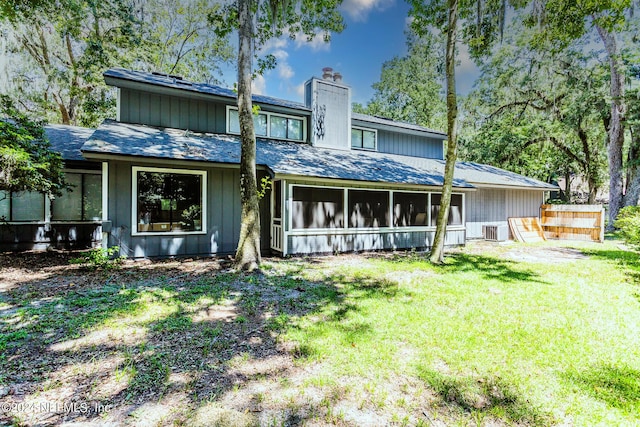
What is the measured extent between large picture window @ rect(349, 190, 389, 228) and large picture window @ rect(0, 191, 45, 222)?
928cm

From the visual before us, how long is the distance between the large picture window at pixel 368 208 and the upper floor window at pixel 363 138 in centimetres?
405

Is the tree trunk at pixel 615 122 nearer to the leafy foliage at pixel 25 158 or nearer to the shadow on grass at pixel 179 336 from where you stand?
the shadow on grass at pixel 179 336

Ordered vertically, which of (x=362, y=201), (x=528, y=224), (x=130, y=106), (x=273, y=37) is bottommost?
(x=528, y=224)

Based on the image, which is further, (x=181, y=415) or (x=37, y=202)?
(x=37, y=202)

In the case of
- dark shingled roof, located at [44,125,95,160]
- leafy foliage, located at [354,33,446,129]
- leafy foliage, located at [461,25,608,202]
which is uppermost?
leafy foliage, located at [354,33,446,129]

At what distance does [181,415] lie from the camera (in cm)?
223

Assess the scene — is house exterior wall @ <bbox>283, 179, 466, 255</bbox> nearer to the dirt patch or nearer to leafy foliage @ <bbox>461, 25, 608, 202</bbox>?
the dirt patch

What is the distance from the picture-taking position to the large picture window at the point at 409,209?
34.8 ft

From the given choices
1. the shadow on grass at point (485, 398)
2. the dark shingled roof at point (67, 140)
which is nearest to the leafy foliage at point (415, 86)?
the dark shingled roof at point (67, 140)

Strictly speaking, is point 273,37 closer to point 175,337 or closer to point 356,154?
point 356,154

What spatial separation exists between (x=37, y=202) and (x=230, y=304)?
28.2 feet

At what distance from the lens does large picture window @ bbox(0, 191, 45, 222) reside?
8.83 metres

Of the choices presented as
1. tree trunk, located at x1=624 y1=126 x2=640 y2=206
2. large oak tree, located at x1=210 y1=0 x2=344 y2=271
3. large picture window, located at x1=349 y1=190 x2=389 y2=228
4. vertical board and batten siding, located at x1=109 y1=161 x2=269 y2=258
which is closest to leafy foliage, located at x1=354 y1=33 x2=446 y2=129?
tree trunk, located at x1=624 y1=126 x2=640 y2=206

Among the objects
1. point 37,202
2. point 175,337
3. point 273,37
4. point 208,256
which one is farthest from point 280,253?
point 37,202
